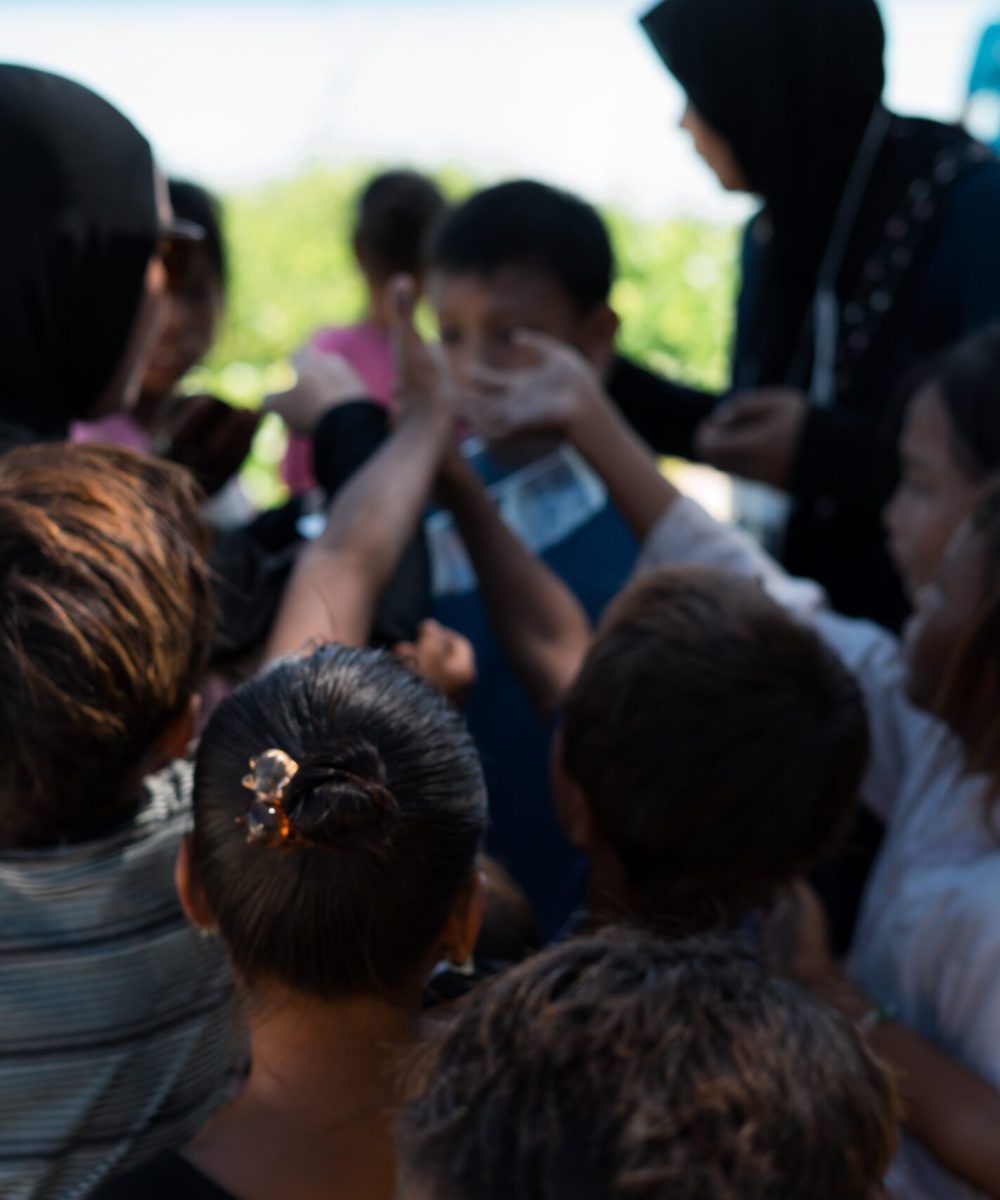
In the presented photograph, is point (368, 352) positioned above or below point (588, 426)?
below

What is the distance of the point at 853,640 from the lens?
2.06 meters

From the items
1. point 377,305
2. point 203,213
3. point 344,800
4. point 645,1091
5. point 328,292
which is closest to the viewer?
point 645,1091

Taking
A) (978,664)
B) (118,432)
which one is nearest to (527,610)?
(978,664)

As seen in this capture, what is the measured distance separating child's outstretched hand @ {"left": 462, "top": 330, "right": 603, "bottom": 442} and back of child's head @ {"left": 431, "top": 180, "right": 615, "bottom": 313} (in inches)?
11.4

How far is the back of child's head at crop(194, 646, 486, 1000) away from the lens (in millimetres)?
1134

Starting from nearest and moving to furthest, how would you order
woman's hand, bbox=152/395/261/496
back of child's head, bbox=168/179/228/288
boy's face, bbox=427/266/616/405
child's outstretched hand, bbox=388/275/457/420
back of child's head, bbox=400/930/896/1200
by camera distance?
back of child's head, bbox=400/930/896/1200 < woman's hand, bbox=152/395/261/496 < child's outstretched hand, bbox=388/275/457/420 < boy's face, bbox=427/266/616/405 < back of child's head, bbox=168/179/228/288

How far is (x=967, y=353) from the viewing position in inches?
82.7

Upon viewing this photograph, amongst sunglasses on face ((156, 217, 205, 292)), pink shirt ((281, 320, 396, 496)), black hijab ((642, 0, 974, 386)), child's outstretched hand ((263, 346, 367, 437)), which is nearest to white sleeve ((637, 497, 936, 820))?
child's outstretched hand ((263, 346, 367, 437))

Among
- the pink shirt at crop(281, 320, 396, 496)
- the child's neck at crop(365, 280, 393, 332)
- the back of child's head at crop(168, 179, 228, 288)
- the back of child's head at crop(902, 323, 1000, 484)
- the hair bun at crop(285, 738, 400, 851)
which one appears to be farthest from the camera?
the child's neck at crop(365, 280, 393, 332)

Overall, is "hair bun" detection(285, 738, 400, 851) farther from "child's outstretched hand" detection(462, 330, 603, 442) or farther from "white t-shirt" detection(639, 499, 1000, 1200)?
"child's outstretched hand" detection(462, 330, 603, 442)

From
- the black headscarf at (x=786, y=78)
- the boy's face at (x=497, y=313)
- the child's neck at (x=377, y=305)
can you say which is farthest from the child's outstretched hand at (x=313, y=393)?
the child's neck at (x=377, y=305)

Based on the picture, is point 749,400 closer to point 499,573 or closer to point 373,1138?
point 499,573

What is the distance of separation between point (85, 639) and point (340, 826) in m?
0.35

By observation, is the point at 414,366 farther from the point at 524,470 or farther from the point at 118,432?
the point at 118,432
